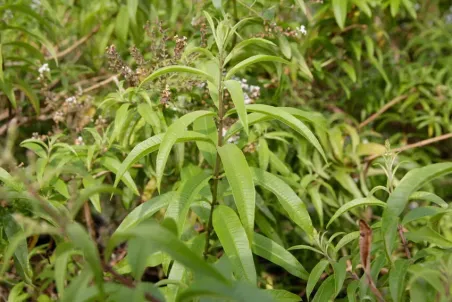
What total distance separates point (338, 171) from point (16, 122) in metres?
1.27

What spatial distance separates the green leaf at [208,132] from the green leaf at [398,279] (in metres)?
0.52

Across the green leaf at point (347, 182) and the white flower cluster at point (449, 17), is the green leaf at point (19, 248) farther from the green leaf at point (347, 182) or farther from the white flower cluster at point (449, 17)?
the white flower cluster at point (449, 17)

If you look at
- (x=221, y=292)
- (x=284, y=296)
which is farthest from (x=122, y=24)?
(x=221, y=292)

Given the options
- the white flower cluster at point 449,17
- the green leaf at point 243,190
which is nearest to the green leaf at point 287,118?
the green leaf at point 243,190

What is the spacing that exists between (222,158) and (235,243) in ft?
0.63

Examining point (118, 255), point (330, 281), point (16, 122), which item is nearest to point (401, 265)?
point (330, 281)

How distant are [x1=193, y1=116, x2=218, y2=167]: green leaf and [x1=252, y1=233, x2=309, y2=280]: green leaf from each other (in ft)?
0.77

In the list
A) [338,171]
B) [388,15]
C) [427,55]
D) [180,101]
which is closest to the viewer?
[180,101]

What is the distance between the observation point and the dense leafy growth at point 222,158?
111 cm

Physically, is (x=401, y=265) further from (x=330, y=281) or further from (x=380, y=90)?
(x=380, y=90)

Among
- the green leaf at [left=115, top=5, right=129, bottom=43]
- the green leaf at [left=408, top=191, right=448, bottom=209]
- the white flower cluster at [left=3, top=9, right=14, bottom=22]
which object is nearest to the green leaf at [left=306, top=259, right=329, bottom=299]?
the green leaf at [left=408, top=191, right=448, bottom=209]

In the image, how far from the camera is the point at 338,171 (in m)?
2.14

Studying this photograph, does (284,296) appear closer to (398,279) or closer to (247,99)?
(398,279)

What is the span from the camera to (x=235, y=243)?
1275 mm
